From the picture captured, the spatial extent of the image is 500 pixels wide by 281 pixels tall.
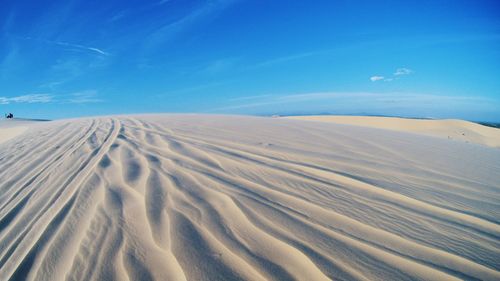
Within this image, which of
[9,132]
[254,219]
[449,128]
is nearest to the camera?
[254,219]

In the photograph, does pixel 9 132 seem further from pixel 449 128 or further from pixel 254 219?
pixel 449 128

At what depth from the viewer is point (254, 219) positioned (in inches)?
74.7

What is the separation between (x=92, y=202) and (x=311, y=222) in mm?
1810

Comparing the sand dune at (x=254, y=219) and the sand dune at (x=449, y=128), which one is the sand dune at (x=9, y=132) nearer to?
the sand dune at (x=254, y=219)

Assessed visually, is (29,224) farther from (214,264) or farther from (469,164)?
(469,164)

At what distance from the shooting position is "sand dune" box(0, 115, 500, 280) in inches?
56.6

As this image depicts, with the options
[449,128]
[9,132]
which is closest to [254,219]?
[9,132]

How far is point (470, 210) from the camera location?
2.03 meters

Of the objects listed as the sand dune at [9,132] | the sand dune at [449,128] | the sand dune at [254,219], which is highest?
the sand dune at [9,132]

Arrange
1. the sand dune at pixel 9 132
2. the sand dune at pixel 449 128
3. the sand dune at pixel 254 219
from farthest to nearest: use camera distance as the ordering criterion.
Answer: the sand dune at pixel 449 128 → the sand dune at pixel 9 132 → the sand dune at pixel 254 219

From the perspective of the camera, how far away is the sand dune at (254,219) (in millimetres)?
1437

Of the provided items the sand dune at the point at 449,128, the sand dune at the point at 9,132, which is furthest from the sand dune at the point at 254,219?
the sand dune at the point at 449,128

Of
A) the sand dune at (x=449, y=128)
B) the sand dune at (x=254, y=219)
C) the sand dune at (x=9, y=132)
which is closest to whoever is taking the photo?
the sand dune at (x=254, y=219)

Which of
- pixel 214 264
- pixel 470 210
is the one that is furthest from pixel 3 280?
pixel 470 210
